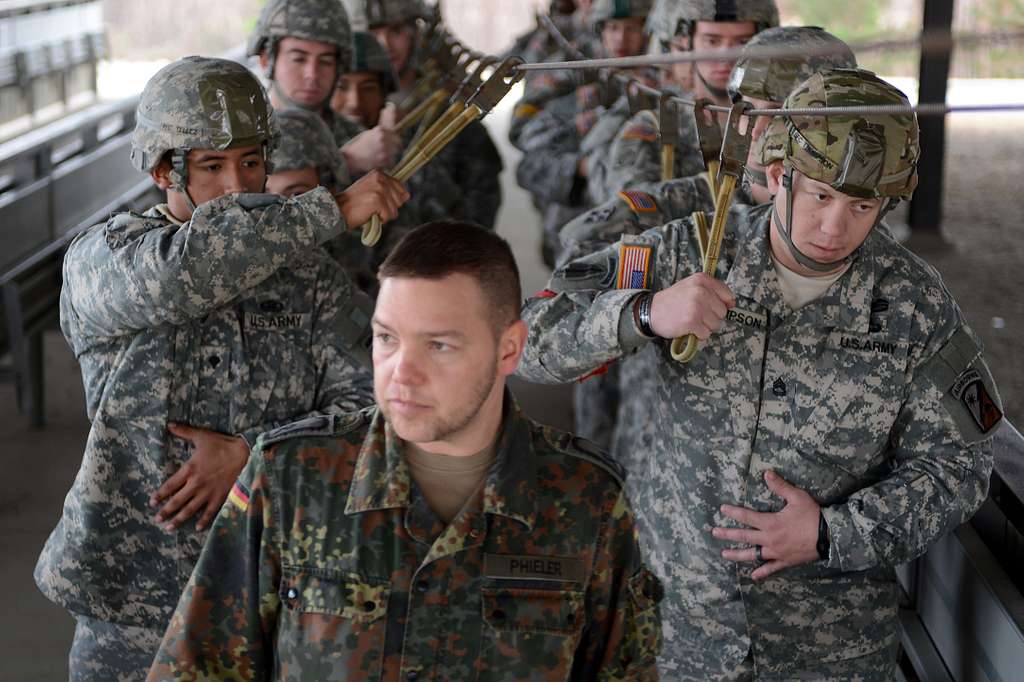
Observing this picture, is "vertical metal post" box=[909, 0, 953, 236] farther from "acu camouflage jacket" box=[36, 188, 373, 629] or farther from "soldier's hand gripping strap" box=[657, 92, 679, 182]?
"acu camouflage jacket" box=[36, 188, 373, 629]

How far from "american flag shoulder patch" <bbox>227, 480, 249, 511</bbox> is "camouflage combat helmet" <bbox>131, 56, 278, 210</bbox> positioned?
101cm

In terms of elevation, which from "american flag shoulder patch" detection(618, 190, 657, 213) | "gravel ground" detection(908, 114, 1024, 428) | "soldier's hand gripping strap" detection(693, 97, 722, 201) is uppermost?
"soldier's hand gripping strap" detection(693, 97, 722, 201)

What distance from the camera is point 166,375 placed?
9.41 feet

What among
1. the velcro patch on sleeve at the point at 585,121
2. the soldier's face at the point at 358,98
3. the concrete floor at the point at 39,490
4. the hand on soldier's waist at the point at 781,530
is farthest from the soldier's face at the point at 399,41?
the hand on soldier's waist at the point at 781,530

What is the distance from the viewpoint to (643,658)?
84.4 inches

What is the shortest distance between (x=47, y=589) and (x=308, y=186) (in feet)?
4.56

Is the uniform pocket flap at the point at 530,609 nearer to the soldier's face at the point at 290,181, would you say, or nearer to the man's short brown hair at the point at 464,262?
the man's short brown hair at the point at 464,262

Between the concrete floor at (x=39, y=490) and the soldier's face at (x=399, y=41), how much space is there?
5.82 feet

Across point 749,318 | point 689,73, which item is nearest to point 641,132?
point 689,73

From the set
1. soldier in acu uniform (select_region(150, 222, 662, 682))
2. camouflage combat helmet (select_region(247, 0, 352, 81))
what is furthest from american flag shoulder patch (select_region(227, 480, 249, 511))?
camouflage combat helmet (select_region(247, 0, 352, 81))

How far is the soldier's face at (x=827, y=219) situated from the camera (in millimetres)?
2627

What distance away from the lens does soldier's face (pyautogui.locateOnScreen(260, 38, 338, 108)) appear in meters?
4.56

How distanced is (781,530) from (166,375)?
1326 millimetres

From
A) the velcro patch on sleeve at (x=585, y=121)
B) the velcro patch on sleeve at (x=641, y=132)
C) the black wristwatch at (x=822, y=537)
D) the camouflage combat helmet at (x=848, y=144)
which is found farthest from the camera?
the velcro patch on sleeve at (x=585, y=121)
